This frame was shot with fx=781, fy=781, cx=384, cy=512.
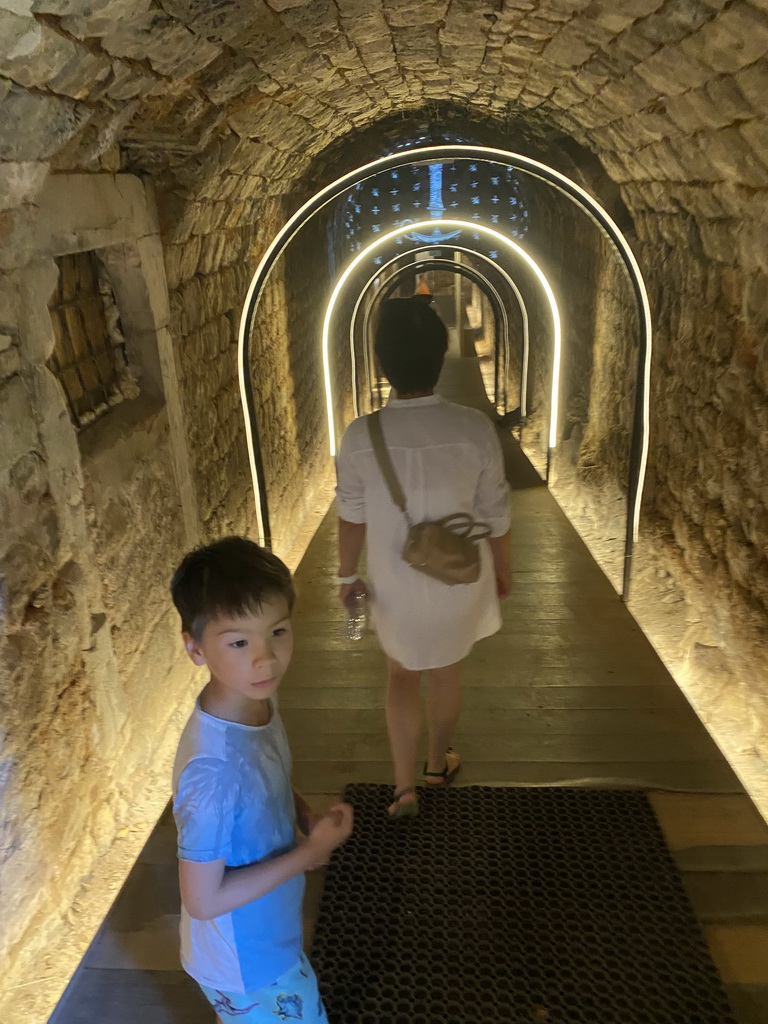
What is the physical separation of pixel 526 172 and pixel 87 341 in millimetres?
1712

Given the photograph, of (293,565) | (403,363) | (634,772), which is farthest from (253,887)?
(293,565)

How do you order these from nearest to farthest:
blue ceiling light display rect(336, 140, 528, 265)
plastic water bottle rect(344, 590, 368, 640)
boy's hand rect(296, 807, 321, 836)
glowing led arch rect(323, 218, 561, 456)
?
boy's hand rect(296, 807, 321, 836) → plastic water bottle rect(344, 590, 368, 640) → glowing led arch rect(323, 218, 561, 456) → blue ceiling light display rect(336, 140, 528, 265)

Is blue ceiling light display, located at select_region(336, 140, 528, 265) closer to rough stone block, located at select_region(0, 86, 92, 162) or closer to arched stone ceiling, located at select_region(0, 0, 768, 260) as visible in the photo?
arched stone ceiling, located at select_region(0, 0, 768, 260)

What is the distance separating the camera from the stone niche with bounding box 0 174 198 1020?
1911mm

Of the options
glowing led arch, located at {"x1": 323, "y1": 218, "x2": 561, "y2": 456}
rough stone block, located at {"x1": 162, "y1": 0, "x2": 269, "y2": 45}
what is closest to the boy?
rough stone block, located at {"x1": 162, "y1": 0, "x2": 269, "y2": 45}

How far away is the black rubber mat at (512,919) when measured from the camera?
165 cm

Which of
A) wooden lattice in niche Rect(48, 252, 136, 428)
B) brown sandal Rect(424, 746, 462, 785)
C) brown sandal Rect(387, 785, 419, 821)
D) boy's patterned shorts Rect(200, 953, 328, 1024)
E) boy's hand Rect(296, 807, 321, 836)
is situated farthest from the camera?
wooden lattice in niche Rect(48, 252, 136, 428)

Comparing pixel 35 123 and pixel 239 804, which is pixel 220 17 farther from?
pixel 239 804

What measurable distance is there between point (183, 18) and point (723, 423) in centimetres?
236

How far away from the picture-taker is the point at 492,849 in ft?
6.78

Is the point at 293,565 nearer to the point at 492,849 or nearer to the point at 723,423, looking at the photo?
the point at 723,423

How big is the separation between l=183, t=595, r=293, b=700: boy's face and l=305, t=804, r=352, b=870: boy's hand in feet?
0.72

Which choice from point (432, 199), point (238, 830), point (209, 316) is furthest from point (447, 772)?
point (432, 199)

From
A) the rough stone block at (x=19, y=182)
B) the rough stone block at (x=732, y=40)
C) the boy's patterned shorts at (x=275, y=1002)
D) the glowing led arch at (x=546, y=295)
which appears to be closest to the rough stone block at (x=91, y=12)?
the rough stone block at (x=19, y=182)
